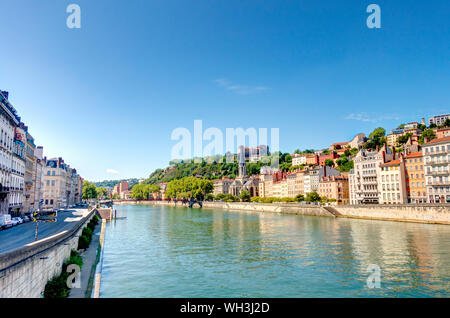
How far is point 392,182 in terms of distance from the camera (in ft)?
229

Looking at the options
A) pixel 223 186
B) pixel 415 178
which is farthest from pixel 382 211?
pixel 223 186

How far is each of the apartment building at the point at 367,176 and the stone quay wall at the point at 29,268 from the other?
74.4 m

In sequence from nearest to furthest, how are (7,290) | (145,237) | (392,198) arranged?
(7,290), (145,237), (392,198)

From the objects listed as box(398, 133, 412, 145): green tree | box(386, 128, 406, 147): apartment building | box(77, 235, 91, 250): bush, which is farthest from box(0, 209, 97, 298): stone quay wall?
box(386, 128, 406, 147): apartment building

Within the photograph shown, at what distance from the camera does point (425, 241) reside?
34.1 m

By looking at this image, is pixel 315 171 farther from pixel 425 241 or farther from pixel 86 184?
pixel 86 184

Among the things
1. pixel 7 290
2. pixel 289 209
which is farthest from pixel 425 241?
pixel 289 209

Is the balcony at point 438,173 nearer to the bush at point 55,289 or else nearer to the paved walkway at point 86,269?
the paved walkway at point 86,269

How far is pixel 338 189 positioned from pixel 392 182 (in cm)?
2472

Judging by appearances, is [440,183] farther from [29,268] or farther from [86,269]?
[29,268]

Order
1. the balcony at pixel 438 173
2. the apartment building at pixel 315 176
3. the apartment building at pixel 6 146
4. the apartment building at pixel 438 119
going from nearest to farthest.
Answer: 1. the apartment building at pixel 6 146
2. the balcony at pixel 438 173
3. the apartment building at pixel 315 176
4. the apartment building at pixel 438 119

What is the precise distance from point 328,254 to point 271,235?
14.1 metres

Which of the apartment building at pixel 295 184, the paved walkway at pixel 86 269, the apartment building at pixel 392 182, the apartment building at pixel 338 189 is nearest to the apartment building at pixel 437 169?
the apartment building at pixel 392 182

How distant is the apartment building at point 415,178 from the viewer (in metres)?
62.8
